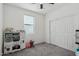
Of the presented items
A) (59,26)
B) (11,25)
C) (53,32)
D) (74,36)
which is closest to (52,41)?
(53,32)

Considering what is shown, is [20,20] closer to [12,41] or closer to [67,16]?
[12,41]

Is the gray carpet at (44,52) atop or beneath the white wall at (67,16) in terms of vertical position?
beneath

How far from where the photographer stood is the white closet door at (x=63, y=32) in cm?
394

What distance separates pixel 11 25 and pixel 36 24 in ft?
6.47

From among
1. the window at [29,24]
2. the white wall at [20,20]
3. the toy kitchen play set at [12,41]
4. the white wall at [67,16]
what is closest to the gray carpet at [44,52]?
the toy kitchen play set at [12,41]

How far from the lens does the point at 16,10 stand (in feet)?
14.9

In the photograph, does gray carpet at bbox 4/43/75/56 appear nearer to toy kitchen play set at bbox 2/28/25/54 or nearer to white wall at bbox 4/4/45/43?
toy kitchen play set at bbox 2/28/25/54

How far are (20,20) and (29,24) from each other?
82 centimetres

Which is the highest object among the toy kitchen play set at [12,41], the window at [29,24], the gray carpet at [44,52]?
the window at [29,24]

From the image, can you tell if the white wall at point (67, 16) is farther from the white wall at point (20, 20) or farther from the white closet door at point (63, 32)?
the white wall at point (20, 20)

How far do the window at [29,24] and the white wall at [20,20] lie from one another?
0.28 metres

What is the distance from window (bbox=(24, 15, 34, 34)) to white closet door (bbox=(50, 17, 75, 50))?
55.0 inches

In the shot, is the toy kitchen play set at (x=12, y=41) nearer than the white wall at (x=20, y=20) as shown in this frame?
Yes

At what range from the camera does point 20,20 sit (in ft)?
15.6
